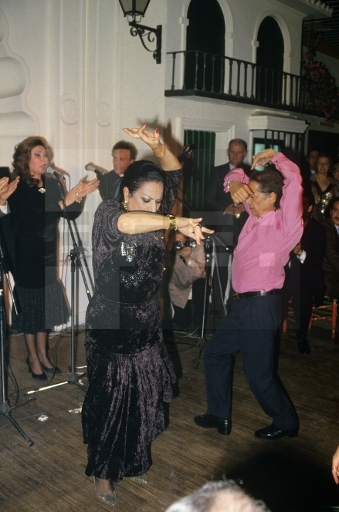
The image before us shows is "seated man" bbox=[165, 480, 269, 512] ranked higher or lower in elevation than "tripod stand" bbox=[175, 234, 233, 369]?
higher

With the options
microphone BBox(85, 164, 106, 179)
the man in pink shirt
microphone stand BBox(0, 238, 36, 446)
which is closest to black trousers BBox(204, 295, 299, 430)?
the man in pink shirt

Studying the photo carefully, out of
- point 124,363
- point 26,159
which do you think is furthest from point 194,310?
point 124,363

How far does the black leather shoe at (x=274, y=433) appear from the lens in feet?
11.9

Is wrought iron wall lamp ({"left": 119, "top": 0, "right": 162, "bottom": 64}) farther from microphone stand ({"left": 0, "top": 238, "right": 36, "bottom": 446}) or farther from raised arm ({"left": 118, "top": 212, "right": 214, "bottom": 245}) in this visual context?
raised arm ({"left": 118, "top": 212, "right": 214, "bottom": 245})

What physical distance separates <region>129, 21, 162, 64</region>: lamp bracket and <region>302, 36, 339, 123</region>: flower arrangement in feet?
12.1

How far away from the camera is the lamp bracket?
5.82 metres

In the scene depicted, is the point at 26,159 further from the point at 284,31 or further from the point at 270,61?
the point at 284,31

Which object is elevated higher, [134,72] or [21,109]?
[134,72]

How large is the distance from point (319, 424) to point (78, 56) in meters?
4.21

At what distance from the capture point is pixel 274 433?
3627 millimetres

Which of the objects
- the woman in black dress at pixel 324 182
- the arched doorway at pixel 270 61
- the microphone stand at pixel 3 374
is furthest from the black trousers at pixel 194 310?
the arched doorway at pixel 270 61

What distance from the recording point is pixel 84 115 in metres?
5.67

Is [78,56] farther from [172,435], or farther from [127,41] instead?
[172,435]

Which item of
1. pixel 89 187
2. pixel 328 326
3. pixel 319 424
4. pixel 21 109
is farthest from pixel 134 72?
pixel 319 424
